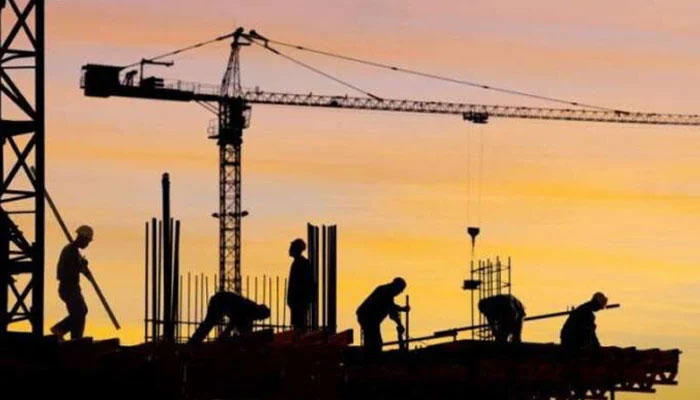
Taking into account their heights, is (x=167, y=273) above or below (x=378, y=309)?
above

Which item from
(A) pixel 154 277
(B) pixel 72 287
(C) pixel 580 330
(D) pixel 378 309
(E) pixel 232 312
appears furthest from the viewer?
(A) pixel 154 277

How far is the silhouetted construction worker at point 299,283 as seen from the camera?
110 ft

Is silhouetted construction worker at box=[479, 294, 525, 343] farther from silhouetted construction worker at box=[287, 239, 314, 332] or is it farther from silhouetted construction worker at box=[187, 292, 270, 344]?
silhouetted construction worker at box=[187, 292, 270, 344]

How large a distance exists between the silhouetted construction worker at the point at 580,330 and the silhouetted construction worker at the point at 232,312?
593 cm

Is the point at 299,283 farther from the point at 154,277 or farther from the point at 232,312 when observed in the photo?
the point at 154,277

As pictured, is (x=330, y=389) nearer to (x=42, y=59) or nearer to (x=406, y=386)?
(x=406, y=386)

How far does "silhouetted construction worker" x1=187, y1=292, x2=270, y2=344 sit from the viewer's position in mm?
32875

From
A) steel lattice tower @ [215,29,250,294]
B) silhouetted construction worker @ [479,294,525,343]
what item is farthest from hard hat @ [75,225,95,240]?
steel lattice tower @ [215,29,250,294]

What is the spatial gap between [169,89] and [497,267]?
64624mm

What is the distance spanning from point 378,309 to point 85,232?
501 centimetres

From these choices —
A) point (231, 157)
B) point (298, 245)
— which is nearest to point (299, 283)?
point (298, 245)

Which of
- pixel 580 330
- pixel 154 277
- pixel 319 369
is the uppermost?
pixel 154 277

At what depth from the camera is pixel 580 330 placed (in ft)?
119

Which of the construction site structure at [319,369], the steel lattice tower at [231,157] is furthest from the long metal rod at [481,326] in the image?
the steel lattice tower at [231,157]
